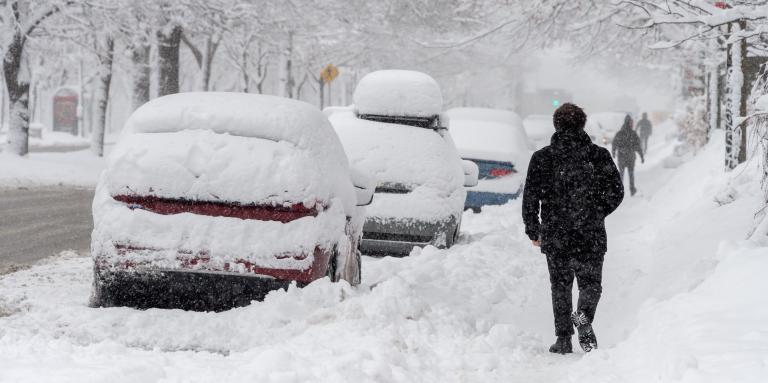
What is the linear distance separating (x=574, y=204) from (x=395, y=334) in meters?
1.52

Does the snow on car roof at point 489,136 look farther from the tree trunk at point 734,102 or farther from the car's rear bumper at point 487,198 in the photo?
the tree trunk at point 734,102

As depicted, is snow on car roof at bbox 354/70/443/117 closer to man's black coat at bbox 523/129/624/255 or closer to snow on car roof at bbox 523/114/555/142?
man's black coat at bbox 523/129/624/255

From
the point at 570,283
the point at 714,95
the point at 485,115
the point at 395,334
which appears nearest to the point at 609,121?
the point at 714,95

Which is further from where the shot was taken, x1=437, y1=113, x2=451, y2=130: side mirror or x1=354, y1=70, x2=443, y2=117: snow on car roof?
x1=437, y1=113, x2=451, y2=130: side mirror

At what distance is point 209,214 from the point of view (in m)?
5.74

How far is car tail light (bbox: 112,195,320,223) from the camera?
574 centimetres

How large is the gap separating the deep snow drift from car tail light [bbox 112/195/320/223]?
1.70ft

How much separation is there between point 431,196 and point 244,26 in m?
20.1

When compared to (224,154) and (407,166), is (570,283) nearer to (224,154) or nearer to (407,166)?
(224,154)

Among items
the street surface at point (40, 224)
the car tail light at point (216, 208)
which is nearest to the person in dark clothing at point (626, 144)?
the street surface at point (40, 224)

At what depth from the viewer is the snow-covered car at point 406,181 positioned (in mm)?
9578

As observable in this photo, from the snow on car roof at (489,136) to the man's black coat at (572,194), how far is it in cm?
810

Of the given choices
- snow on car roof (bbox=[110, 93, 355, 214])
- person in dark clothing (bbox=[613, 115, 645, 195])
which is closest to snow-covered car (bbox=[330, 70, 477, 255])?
snow on car roof (bbox=[110, 93, 355, 214])

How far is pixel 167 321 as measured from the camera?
567 cm
